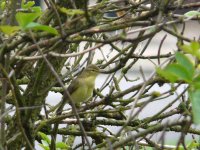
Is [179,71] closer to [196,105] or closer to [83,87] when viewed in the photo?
[196,105]

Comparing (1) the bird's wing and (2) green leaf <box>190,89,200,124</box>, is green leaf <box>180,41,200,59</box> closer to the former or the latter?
(2) green leaf <box>190,89,200,124</box>

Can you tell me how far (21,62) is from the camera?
171 centimetres

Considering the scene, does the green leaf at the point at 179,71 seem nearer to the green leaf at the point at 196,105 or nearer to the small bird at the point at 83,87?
the green leaf at the point at 196,105

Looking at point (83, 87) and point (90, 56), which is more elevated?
point (90, 56)

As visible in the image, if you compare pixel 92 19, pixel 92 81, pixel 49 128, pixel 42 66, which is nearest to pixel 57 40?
pixel 92 19

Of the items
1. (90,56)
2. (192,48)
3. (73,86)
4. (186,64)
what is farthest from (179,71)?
(73,86)

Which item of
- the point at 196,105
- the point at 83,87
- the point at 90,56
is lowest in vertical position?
the point at 83,87

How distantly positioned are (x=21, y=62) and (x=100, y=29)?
1.08 ft

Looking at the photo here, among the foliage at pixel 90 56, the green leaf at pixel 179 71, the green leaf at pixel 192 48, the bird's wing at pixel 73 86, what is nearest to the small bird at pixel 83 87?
the bird's wing at pixel 73 86

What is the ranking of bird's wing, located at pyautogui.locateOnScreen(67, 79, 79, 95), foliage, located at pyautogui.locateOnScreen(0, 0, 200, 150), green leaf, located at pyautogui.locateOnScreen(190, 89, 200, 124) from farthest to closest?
bird's wing, located at pyautogui.locateOnScreen(67, 79, 79, 95), foliage, located at pyautogui.locateOnScreen(0, 0, 200, 150), green leaf, located at pyautogui.locateOnScreen(190, 89, 200, 124)

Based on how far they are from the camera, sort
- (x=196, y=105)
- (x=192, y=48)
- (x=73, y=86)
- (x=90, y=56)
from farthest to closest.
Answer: (x=73, y=86) → (x=90, y=56) → (x=192, y=48) → (x=196, y=105)

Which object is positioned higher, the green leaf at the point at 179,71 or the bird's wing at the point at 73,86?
the green leaf at the point at 179,71

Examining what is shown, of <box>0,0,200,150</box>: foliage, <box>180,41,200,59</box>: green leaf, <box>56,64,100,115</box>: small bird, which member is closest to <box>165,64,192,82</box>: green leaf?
<box>0,0,200,150</box>: foliage

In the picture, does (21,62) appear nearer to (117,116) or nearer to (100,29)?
(100,29)
